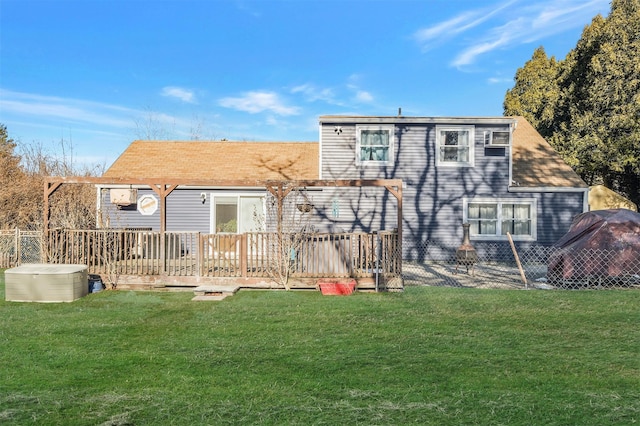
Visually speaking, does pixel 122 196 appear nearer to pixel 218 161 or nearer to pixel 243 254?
pixel 218 161

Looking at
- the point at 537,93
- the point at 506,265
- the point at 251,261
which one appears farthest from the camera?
the point at 537,93

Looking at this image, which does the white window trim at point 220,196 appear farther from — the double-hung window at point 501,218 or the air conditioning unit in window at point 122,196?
the double-hung window at point 501,218

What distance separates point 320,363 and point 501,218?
1244 cm

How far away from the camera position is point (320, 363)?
16.0ft

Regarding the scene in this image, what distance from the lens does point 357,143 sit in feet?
51.6

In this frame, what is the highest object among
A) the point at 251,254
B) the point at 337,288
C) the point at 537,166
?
the point at 537,166

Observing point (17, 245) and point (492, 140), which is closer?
point (17, 245)

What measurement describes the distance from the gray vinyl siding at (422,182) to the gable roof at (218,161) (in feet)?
5.72

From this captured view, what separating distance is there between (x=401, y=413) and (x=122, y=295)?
7.20m

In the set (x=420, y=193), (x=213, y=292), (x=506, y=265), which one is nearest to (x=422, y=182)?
(x=420, y=193)

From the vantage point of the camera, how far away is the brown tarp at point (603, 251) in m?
10.2

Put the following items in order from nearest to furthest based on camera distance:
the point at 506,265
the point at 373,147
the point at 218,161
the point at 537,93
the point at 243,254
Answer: the point at 243,254, the point at 506,265, the point at 373,147, the point at 218,161, the point at 537,93

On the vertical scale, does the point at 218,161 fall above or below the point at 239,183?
above

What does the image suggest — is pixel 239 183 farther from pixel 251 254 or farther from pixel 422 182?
pixel 422 182
